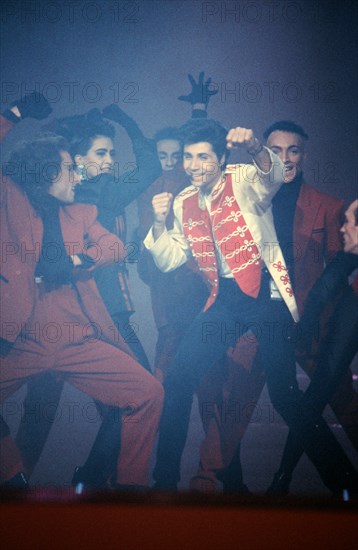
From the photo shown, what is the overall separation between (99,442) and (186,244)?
1.11 m

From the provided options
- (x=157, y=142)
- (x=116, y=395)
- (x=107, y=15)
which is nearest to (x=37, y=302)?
(x=116, y=395)

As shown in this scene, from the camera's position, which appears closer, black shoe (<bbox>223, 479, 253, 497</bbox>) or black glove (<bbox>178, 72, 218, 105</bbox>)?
black shoe (<bbox>223, 479, 253, 497</bbox>)

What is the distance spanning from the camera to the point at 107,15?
9.27 feet

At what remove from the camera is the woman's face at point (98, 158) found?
9.12 feet

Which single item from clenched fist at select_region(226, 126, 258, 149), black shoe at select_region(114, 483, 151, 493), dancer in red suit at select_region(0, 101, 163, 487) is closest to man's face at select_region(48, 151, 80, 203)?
dancer in red suit at select_region(0, 101, 163, 487)

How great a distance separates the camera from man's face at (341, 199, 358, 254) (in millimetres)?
2723

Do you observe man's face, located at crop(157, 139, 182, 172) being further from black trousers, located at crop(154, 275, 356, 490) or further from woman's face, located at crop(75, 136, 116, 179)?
black trousers, located at crop(154, 275, 356, 490)

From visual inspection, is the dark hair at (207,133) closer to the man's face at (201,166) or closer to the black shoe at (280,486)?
the man's face at (201,166)

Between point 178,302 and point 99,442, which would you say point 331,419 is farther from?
point 99,442

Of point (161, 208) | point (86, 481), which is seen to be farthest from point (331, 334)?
point (86, 481)

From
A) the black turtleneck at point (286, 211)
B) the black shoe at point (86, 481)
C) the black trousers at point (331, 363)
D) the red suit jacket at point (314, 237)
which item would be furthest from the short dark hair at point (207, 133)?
the black shoe at point (86, 481)

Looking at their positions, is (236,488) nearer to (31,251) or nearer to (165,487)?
(165,487)

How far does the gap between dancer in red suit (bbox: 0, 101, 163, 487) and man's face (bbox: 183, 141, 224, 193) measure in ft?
1.73

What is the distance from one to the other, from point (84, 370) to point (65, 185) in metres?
0.97
